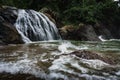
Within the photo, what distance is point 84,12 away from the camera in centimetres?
2616

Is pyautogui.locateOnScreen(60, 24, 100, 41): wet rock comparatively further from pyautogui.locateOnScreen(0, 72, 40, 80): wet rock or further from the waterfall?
pyautogui.locateOnScreen(0, 72, 40, 80): wet rock

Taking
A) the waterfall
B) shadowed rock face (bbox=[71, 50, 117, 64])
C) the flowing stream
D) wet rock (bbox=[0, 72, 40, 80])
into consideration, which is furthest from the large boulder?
the waterfall

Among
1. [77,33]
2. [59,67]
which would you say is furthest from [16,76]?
[77,33]

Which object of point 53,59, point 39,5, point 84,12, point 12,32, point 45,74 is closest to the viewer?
point 45,74

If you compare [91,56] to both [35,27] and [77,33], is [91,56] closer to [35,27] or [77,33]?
[35,27]

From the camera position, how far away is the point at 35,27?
63.1 ft

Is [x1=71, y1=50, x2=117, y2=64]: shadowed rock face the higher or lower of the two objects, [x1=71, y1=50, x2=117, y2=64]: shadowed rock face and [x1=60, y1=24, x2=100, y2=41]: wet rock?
the lower

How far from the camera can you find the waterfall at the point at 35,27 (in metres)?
18.4

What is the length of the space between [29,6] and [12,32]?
52.5 ft

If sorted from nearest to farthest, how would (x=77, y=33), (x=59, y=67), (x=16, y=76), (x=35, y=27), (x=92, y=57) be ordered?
(x=16, y=76) → (x=59, y=67) → (x=92, y=57) → (x=35, y=27) → (x=77, y=33)

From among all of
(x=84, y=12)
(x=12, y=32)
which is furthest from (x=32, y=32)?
(x=84, y=12)

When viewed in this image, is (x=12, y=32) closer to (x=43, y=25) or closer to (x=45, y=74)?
(x=43, y=25)

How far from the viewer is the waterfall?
1841 centimetres

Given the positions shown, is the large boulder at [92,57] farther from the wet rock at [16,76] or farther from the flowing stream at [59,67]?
the wet rock at [16,76]
